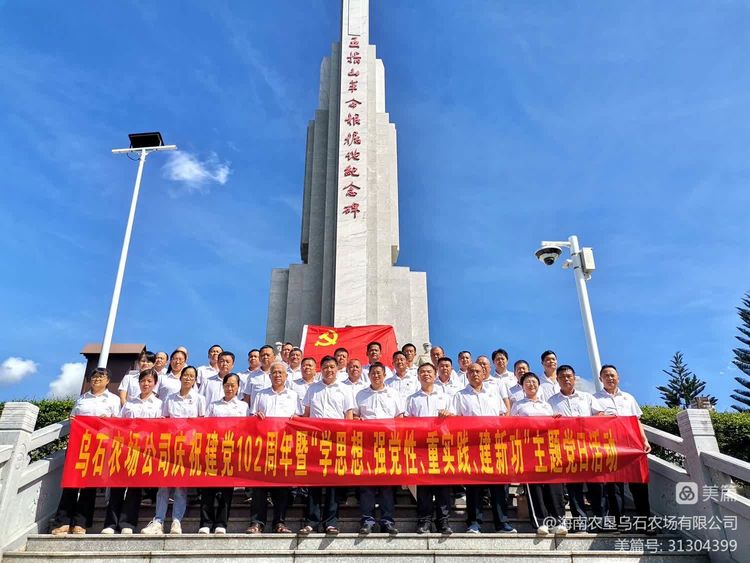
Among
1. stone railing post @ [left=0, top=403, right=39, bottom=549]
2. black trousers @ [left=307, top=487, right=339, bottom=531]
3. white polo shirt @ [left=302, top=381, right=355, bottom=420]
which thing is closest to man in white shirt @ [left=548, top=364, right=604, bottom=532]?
white polo shirt @ [left=302, top=381, right=355, bottom=420]

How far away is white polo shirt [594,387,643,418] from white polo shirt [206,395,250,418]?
13.1 ft

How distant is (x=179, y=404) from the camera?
557 centimetres

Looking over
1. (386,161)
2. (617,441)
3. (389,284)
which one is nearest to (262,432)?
(617,441)

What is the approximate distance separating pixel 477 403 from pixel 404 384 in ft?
4.17

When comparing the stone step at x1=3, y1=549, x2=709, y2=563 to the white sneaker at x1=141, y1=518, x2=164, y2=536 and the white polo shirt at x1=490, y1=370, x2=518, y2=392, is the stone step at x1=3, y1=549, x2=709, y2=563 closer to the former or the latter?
the white sneaker at x1=141, y1=518, x2=164, y2=536

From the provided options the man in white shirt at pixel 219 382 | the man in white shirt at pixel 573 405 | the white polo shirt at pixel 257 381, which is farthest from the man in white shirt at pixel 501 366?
the man in white shirt at pixel 219 382

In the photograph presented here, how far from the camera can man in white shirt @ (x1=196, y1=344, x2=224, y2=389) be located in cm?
674

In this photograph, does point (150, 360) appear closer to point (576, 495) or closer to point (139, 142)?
point (576, 495)

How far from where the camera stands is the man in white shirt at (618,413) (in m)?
5.18

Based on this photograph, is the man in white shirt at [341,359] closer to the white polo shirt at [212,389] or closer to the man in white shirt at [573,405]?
the white polo shirt at [212,389]

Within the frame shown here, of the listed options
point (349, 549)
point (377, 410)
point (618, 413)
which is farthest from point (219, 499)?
point (618, 413)

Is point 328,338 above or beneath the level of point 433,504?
above

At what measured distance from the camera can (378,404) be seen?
215 inches

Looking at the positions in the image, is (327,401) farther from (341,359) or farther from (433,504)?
(433,504)
